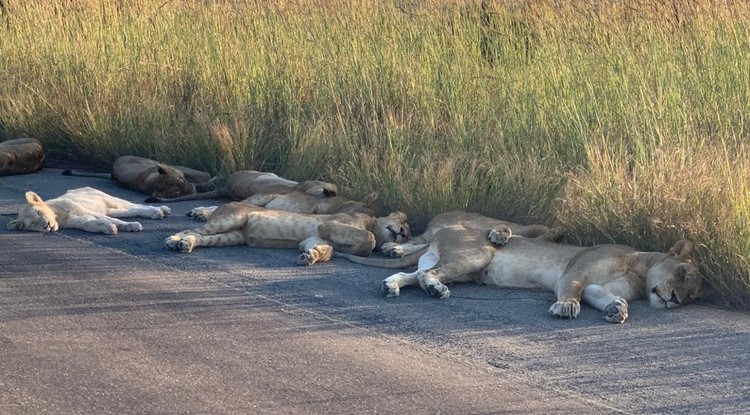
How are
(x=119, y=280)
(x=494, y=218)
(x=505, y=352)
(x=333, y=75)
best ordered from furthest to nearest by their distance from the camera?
1. (x=333, y=75)
2. (x=494, y=218)
3. (x=119, y=280)
4. (x=505, y=352)

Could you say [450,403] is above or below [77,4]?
below

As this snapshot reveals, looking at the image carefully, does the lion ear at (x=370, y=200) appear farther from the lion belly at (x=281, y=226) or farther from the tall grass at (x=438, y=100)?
the lion belly at (x=281, y=226)

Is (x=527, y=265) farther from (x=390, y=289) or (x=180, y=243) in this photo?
(x=180, y=243)

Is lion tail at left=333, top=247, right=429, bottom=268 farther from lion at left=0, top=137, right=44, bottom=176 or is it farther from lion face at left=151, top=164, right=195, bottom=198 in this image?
lion at left=0, top=137, right=44, bottom=176

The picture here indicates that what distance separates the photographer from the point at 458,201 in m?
9.15

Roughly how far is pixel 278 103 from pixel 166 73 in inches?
63.7

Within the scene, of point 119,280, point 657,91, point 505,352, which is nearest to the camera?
point 505,352

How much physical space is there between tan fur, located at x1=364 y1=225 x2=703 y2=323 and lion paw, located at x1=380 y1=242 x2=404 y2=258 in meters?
0.35

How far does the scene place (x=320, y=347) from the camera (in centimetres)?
628

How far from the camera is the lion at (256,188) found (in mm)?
9695

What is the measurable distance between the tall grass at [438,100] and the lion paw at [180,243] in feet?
5.37

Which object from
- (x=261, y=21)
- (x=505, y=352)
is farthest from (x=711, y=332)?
(x=261, y=21)

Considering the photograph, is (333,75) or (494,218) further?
(333,75)

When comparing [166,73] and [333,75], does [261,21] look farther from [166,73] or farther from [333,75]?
[333,75]
